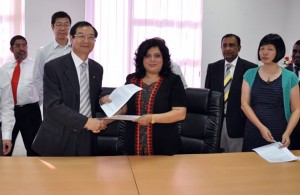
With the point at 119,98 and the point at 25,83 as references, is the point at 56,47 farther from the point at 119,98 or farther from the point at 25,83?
the point at 119,98

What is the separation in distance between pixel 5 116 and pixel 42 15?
2.73 m

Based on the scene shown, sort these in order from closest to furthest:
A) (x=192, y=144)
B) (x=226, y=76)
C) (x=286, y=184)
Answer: (x=286, y=184)
(x=192, y=144)
(x=226, y=76)

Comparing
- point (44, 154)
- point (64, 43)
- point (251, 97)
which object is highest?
point (64, 43)

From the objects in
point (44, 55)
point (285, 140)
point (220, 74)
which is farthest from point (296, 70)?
point (44, 55)

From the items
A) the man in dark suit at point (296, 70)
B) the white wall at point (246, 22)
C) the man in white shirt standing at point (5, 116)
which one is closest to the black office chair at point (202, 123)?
the man in dark suit at point (296, 70)

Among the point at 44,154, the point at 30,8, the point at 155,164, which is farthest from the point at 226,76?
the point at 30,8

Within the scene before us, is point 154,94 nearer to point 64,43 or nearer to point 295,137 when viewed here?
point 295,137

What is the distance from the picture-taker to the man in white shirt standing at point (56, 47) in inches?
136

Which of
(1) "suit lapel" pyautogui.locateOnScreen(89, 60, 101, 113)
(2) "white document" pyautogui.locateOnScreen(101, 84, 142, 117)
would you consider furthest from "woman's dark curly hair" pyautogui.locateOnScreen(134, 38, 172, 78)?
(1) "suit lapel" pyautogui.locateOnScreen(89, 60, 101, 113)

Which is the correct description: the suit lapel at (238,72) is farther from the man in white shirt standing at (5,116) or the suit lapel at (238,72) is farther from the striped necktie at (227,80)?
the man in white shirt standing at (5,116)

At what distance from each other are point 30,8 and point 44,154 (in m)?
3.36

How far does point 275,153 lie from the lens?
2238 millimetres

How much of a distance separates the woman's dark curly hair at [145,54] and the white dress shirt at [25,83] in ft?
5.82

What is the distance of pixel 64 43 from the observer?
349 centimetres
